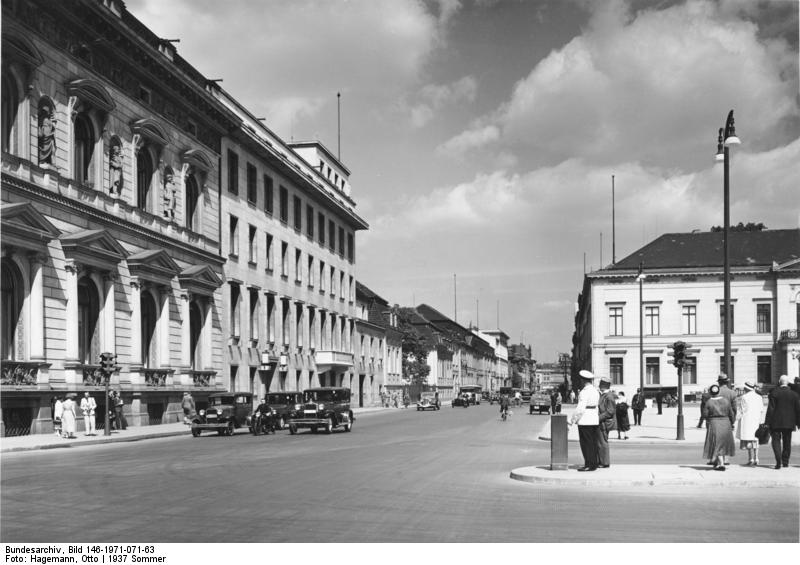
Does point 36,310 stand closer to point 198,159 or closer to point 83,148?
point 83,148

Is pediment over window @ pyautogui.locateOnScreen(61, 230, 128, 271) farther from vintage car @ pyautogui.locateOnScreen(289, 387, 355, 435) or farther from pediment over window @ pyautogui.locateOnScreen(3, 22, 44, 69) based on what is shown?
vintage car @ pyautogui.locateOnScreen(289, 387, 355, 435)

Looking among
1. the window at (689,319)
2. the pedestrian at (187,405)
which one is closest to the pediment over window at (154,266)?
the pedestrian at (187,405)

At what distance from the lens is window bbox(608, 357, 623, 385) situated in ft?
270

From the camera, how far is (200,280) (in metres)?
45.7

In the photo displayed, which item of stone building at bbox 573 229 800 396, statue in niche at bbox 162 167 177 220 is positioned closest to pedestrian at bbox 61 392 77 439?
statue in niche at bbox 162 167 177 220

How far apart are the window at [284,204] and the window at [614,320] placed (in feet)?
117

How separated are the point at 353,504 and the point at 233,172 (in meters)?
41.6

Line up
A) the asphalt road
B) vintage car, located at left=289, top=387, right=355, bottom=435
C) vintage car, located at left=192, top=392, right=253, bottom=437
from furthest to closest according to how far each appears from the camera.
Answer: vintage car, located at left=289, top=387, right=355, bottom=435
vintage car, located at left=192, top=392, right=253, bottom=437
the asphalt road

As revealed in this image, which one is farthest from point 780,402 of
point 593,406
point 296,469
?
point 296,469

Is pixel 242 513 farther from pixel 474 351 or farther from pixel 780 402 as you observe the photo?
pixel 474 351

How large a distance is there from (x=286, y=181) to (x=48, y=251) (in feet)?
99.1

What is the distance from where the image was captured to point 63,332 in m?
33.2

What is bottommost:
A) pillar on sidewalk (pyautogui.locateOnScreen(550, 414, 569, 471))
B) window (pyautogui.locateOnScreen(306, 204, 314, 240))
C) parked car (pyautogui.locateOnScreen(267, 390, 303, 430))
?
parked car (pyautogui.locateOnScreen(267, 390, 303, 430))

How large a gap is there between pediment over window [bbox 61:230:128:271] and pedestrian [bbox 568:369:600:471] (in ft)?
75.8
